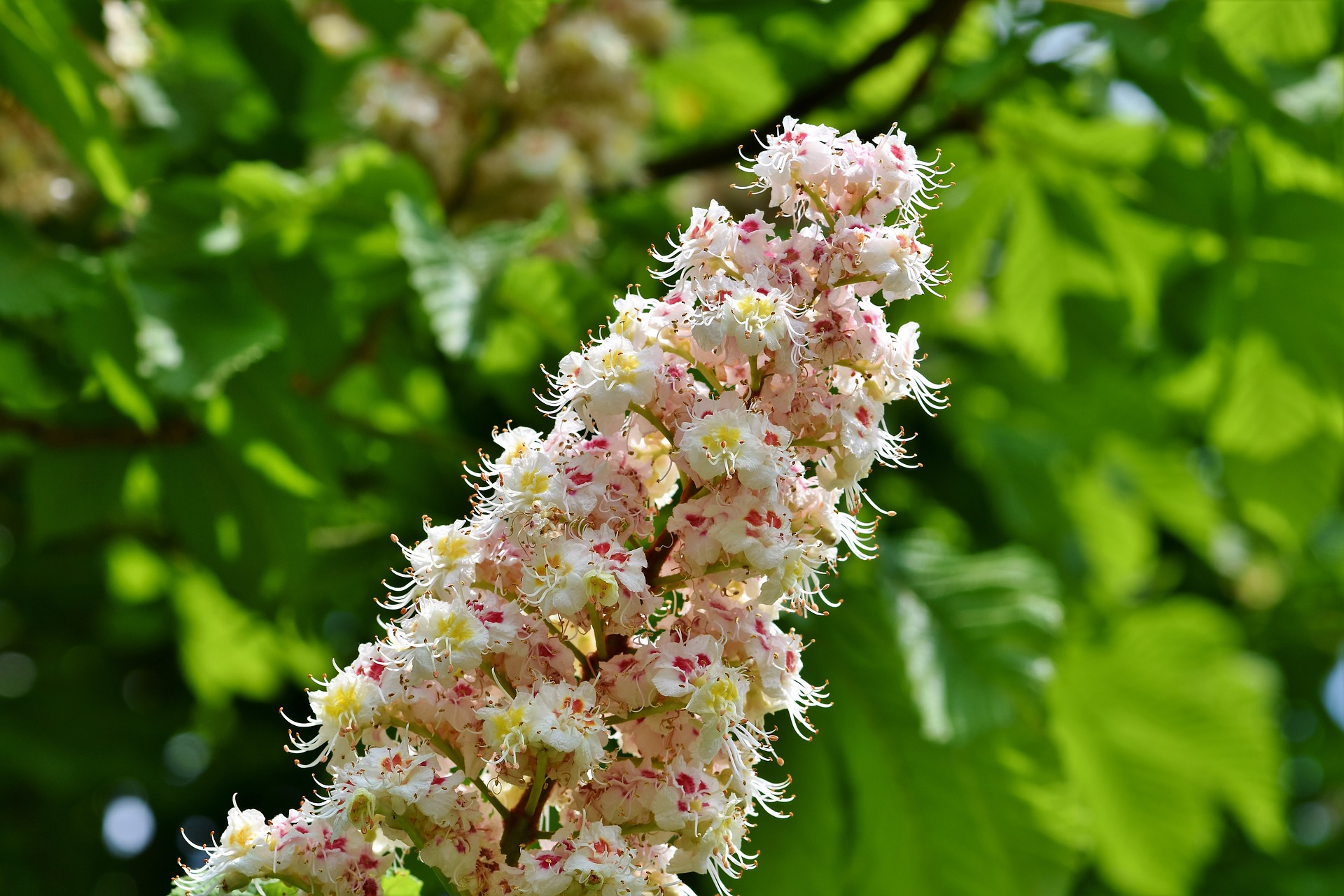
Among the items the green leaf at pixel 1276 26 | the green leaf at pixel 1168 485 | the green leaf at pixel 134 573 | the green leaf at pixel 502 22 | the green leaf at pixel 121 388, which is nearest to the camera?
the green leaf at pixel 502 22

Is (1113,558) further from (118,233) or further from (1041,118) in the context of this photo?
(118,233)

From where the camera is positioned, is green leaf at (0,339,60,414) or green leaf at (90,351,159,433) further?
green leaf at (0,339,60,414)

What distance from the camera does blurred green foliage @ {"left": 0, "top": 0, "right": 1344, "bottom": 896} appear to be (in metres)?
2.35

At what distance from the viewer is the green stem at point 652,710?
3.76ft

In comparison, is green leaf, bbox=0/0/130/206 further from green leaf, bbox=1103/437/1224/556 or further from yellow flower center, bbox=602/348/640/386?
green leaf, bbox=1103/437/1224/556

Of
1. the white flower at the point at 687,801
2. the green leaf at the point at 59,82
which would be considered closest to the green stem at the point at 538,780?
the white flower at the point at 687,801

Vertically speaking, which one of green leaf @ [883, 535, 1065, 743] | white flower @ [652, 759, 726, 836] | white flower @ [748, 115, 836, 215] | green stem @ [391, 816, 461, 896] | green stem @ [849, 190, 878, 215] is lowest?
green leaf @ [883, 535, 1065, 743]

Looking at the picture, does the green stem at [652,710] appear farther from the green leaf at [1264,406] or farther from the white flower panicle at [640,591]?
the green leaf at [1264,406]

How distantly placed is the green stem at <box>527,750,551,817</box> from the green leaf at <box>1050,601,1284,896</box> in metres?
1.89

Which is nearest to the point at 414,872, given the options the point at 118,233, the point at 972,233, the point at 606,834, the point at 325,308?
the point at 606,834

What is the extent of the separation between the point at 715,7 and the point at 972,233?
0.83 meters

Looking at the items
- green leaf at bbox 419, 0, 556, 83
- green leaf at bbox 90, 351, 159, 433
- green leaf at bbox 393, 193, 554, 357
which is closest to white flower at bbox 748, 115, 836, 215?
green leaf at bbox 419, 0, 556, 83

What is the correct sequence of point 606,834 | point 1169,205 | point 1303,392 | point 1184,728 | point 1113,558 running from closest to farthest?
point 606,834 < point 1169,205 < point 1303,392 < point 1184,728 < point 1113,558

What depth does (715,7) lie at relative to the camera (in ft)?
10.4
